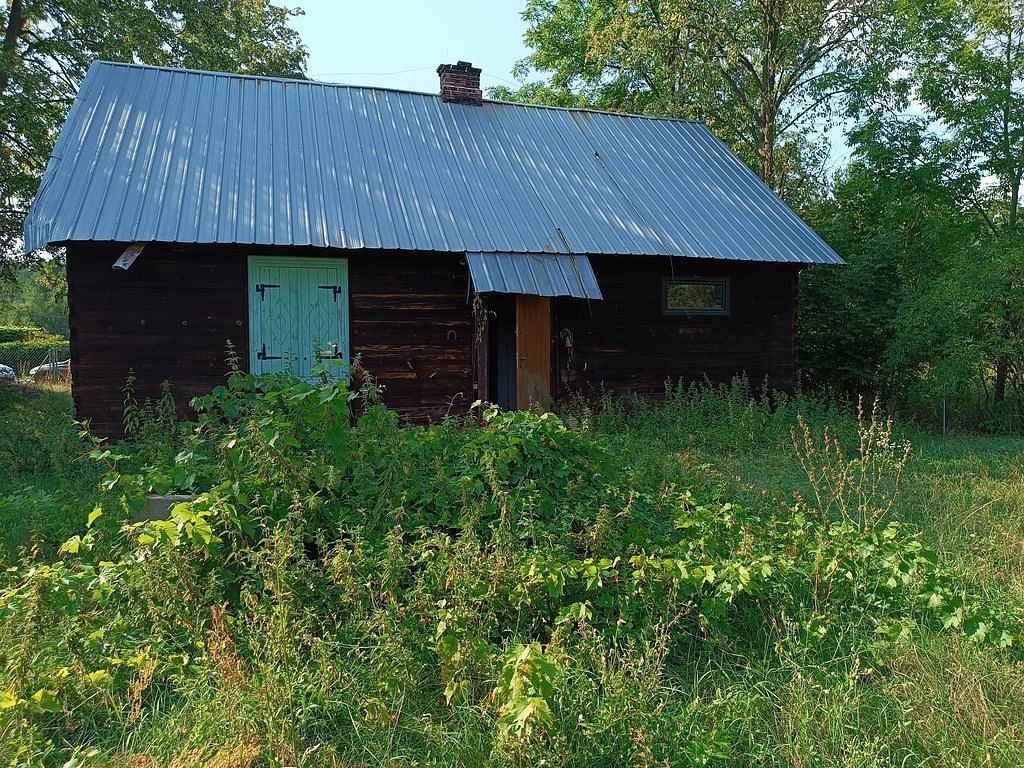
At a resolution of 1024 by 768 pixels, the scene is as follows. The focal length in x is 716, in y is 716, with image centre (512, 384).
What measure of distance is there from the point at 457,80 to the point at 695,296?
6.18 m

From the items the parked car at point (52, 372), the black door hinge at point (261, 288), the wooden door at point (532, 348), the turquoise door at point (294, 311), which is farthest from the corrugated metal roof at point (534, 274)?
the parked car at point (52, 372)

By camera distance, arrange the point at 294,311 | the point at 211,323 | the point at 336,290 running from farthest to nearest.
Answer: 1. the point at 336,290
2. the point at 294,311
3. the point at 211,323

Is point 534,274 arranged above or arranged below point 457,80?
below

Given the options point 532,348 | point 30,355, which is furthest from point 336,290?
point 30,355

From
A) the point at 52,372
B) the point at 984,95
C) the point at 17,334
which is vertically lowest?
the point at 52,372

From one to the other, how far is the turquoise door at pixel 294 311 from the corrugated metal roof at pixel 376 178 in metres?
0.61

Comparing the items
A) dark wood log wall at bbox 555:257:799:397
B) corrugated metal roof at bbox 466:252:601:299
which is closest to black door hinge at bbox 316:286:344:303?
corrugated metal roof at bbox 466:252:601:299

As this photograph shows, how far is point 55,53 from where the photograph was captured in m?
16.2

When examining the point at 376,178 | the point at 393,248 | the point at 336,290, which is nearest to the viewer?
the point at 393,248

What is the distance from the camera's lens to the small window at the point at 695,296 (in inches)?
455

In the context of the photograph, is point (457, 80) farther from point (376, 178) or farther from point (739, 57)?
point (739, 57)

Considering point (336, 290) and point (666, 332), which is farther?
point (666, 332)

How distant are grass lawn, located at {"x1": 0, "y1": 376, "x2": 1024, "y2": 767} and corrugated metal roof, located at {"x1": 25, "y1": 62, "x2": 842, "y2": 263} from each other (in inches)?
197

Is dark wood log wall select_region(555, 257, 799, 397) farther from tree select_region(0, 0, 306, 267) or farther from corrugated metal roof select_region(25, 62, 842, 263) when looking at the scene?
tree select_region(0, 0, 306, 267)
